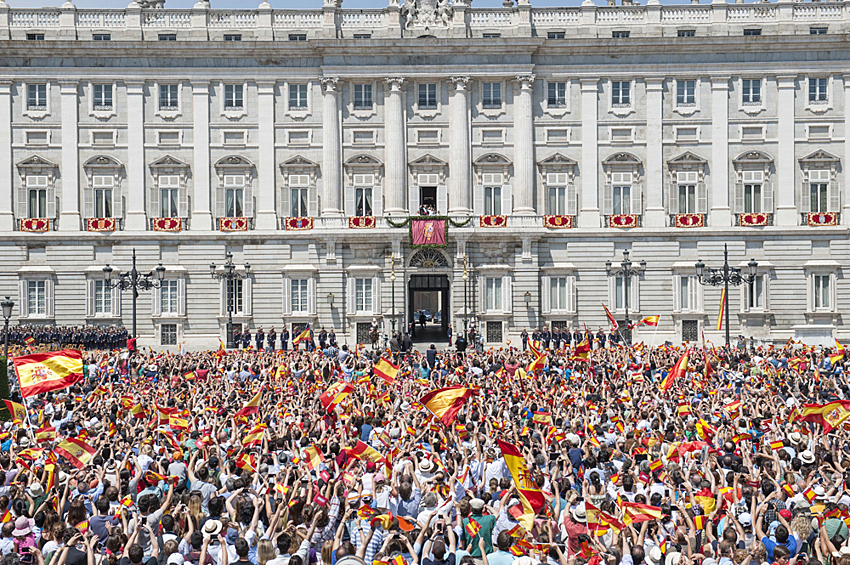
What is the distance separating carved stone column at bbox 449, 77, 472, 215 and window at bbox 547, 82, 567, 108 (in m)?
5.49

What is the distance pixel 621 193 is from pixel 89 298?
115 feet

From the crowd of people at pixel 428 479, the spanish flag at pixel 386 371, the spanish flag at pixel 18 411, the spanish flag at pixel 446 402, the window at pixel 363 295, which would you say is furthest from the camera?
the window at pixel 363 295

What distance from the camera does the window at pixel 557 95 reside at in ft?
186

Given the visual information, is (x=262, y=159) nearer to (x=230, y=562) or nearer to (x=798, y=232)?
(x=798, y=232)

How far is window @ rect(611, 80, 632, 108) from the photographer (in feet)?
186

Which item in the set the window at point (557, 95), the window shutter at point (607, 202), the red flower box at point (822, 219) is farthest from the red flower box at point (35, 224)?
the red flower box at point (822, 219)

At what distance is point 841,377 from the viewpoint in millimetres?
28891

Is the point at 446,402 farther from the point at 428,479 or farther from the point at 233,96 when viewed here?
the point at 233,96

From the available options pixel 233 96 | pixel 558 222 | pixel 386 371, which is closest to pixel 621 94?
pixel 558 222

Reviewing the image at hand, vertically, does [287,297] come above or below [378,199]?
below

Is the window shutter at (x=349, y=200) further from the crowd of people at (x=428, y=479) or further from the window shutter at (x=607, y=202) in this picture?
the crowd of people at (x=428, y=479)

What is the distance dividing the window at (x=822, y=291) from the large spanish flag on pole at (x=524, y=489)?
47.6 m

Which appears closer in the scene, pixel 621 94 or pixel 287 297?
pixel 287 297

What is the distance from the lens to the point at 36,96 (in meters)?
56.0
